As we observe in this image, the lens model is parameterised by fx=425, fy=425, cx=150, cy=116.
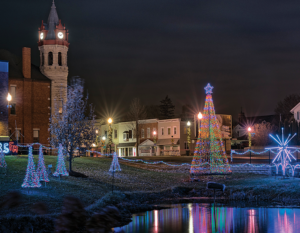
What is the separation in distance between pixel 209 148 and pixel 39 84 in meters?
29.8

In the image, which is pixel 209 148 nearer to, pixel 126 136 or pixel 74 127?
pixel 74 127

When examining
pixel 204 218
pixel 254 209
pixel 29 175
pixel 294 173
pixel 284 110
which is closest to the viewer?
pixel 204 218

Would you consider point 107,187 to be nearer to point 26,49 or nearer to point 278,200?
point 278,200

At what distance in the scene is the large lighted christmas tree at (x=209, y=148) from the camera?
33188 mm

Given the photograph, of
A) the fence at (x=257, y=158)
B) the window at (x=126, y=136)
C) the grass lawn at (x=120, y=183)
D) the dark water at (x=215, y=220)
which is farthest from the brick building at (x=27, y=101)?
the dark water at (x=215, y=220)

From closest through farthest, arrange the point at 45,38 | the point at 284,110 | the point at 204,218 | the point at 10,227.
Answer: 1. the point at 10,227
2. the point at 204,218
3. the point at 45,38
4. the point at 284,110

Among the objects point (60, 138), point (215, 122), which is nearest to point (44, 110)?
point (60, 138)

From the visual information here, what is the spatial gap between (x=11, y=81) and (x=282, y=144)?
3543 cm

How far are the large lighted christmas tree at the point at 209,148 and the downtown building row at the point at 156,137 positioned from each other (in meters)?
33.7

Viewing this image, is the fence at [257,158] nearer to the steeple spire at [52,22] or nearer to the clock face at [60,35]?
the clock face at [60,35]

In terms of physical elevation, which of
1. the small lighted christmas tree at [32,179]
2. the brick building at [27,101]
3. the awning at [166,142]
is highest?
the brick building at [27,101]

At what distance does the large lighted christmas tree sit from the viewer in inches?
1307

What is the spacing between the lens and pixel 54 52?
59031 millimetres

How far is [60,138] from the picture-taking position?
113ft
